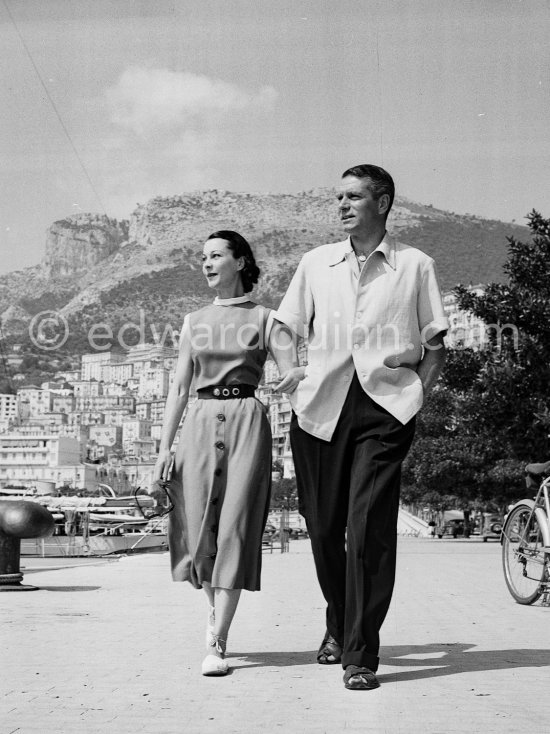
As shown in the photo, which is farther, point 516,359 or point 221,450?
point 516,359

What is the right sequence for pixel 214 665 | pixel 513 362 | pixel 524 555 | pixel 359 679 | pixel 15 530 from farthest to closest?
pixel 513 362 < pixel 15 530 < pixel 524 555 < pixel 214 665 < pixel 359 679

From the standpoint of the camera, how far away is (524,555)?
26.9 feet

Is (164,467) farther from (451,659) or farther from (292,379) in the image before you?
(451,659)

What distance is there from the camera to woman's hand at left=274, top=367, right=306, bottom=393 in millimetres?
4805

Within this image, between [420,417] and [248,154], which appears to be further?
[248,154]

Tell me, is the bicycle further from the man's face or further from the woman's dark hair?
the man's face

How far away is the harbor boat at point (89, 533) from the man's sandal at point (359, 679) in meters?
11.0

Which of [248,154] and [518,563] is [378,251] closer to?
[518,563]

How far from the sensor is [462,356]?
2377 centimetres

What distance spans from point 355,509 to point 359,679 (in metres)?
0.65

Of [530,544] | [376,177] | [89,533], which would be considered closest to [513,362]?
[530,544]

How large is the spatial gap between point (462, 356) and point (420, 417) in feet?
85.2

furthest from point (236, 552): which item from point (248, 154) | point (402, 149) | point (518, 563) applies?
point (248, 154)

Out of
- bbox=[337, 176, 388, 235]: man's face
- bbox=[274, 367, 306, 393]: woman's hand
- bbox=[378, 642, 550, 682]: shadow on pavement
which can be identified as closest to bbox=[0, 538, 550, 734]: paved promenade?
bbox=[378, 642, 550, 682]: shadow on pavement
